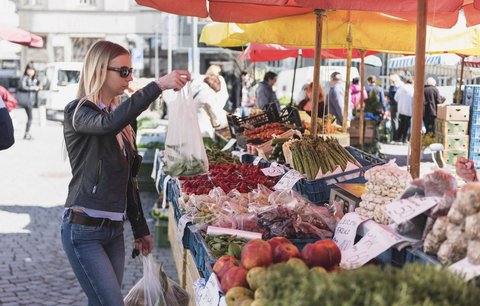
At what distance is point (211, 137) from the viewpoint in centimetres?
1042

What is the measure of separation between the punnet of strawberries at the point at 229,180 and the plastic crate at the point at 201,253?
93 cm

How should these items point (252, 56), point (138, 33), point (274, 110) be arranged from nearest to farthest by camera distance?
point (274, 110) → point (252, 56) → point (138, 33)

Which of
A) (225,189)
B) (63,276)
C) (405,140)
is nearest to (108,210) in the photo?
(225,189)

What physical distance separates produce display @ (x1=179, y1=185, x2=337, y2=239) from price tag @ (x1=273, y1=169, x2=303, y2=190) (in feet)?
0.55

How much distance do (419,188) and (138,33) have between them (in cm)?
3955

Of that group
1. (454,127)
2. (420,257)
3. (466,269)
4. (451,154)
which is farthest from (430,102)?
(466,269)

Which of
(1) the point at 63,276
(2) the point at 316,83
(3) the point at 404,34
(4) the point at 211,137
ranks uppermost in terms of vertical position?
(3) the point at 404,34

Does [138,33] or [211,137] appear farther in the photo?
[138,33]

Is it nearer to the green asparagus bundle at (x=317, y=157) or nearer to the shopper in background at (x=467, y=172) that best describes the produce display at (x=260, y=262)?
the shopper in background at (x=467, y=172)

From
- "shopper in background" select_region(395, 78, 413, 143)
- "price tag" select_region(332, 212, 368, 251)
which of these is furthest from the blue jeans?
"shopper in background" select_region(395, 78, 413, 143)

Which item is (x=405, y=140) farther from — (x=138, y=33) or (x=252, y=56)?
(x=138, y=33)

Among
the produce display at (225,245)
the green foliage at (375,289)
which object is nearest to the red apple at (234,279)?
the produce display at (225,245)

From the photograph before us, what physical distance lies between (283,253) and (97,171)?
108cm

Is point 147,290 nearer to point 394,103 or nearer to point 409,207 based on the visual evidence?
point 409,207
